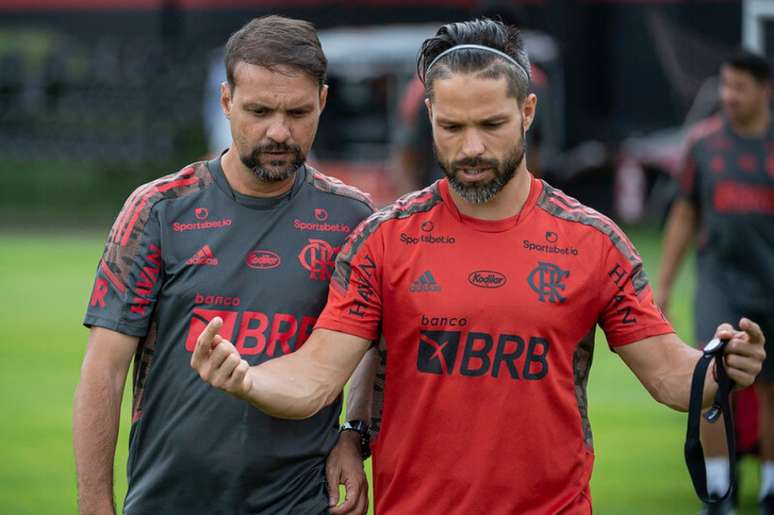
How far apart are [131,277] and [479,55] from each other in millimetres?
1186

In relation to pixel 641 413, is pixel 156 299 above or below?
above

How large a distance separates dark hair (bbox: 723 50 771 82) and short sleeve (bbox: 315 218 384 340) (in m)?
4.32

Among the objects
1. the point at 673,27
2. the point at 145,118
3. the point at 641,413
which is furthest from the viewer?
the point at 145,118

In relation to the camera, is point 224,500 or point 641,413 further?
point 641,413

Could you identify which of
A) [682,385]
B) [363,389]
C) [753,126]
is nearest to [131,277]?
[363,389]

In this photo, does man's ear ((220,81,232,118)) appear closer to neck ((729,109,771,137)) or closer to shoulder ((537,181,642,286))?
shoulder ((537,181,642,286))

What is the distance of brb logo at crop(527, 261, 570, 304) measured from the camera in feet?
12.9

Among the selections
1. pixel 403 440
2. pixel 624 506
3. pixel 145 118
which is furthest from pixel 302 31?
pixel 145 118

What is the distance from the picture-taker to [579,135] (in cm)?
2548

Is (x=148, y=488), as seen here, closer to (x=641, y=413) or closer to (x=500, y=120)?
(x=500, y=120)

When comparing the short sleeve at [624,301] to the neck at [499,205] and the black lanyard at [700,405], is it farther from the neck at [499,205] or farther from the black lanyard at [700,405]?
the neck at [499,205]

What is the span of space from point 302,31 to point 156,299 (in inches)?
35.5

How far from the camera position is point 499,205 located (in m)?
4.04

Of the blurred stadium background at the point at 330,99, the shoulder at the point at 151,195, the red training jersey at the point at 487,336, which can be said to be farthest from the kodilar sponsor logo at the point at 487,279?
the blurred stadium background at the point at 330,99
